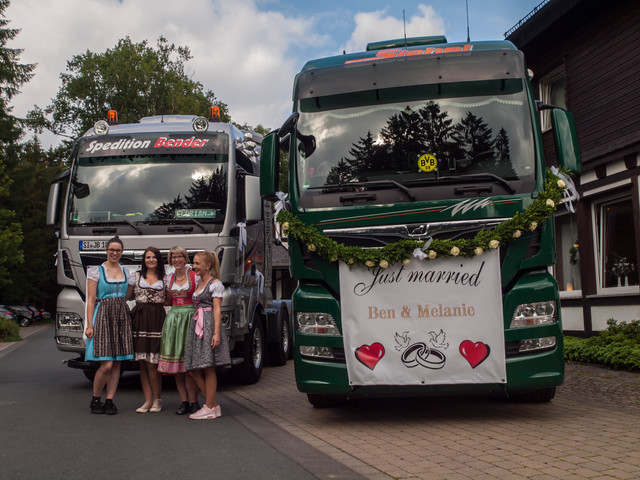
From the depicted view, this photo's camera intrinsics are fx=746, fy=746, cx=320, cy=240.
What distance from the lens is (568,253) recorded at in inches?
634

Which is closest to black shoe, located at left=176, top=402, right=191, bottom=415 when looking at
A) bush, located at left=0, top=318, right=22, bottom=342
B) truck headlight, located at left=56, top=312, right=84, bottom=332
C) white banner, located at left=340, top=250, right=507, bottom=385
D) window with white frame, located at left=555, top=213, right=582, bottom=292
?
white banner, located at left=340, top=250, right=507, bottom=385

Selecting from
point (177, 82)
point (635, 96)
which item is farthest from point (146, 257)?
point (177, 82)

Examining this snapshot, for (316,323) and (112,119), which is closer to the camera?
(316,323)

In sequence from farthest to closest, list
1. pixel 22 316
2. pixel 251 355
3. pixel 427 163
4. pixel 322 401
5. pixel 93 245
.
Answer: pixel 22 316 < pixel 251 355 < pixel 93 245 < pixel 322 401 < pixel 427 163

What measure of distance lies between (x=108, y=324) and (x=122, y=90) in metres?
43.2

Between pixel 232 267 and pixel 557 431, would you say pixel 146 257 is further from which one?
pixel 557 431

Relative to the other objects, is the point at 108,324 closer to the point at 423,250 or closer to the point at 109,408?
the point at 109,408

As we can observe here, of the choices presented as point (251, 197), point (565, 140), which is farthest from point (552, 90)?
point (565, 140)

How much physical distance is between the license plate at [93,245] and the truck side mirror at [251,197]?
185 centimetres

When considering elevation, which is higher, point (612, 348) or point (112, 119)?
point (112, 119)

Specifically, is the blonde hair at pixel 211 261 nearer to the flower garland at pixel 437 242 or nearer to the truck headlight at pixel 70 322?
the flower garland at pixel 437 242

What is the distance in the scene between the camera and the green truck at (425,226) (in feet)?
21.6

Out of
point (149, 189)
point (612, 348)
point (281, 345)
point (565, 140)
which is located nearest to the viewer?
point (565, 140)

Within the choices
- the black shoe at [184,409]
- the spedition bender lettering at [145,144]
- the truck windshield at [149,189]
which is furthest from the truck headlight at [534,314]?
the spedition bender lettering at [145,144]
